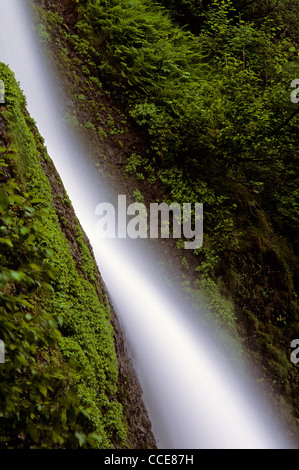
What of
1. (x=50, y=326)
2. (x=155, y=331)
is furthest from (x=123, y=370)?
(x=50, y=326)

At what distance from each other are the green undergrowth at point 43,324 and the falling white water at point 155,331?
61.5 inches

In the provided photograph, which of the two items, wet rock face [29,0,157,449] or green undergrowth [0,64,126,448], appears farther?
wet rock face [29,0,157,449]

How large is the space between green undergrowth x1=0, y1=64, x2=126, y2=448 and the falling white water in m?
1.56

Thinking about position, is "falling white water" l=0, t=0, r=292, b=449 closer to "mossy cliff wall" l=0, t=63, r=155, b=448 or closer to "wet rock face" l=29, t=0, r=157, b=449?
"wet rock face" l=29, t=0, r=157, b=449

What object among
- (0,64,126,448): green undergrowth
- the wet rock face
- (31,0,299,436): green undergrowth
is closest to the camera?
(0,64,126,448): green undergrowth

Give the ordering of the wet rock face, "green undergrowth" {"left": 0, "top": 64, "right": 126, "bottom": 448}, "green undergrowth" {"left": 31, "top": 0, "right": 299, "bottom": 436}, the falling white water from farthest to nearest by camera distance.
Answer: "green undergrowth" {"left": 31, "top": 0, "right": 299, "bottom": 436}
the falling white water
the wet rock face
"green undergrowth" {"left": 0, "top": 64, "right": 126, "bottom": 448}

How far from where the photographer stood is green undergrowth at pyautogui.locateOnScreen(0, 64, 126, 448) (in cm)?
229

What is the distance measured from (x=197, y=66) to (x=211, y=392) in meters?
8.34

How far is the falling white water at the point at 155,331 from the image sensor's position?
20.5ft

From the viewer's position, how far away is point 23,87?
339 inches

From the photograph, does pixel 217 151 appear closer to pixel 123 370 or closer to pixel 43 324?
pixel 123 370

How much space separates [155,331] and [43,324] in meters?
4.38

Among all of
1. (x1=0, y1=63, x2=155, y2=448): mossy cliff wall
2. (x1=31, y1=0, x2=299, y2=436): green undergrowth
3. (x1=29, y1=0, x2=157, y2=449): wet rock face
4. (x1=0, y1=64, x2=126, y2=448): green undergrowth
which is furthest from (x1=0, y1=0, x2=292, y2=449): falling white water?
(x1=0, y1=64, x2=126, y2=448): green undergrowth
